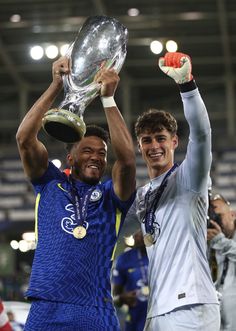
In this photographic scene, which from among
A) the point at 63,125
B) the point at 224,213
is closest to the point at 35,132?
the point at 63,125

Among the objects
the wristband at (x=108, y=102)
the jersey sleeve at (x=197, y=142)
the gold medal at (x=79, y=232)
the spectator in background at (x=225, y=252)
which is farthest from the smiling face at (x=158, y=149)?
the spectator in background at (x=225, y=252)

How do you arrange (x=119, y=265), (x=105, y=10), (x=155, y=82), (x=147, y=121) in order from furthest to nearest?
1. (x=155, y=82)
2. (x=105, y=10)
3. (x=119, y=265)
4. (x=147, y=121)

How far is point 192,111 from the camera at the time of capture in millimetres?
3844

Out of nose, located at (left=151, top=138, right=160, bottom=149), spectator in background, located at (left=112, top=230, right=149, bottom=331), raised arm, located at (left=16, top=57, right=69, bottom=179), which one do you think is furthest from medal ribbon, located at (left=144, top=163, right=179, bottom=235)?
spectator in background, located at (left=112, top=230, right=149, bottom=331)

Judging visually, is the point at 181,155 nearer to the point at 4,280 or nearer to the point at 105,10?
the point at 105,10

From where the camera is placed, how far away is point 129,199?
153 inches

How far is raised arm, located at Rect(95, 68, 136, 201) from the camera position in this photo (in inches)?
148

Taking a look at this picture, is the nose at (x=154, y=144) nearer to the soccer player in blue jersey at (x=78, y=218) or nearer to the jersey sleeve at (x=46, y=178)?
the soccer player in blue jersey at (x=78, y=218)

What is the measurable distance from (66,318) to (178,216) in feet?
2.73

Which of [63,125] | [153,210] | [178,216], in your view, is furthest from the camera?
[153,210]

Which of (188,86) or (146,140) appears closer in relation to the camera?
(188,86)

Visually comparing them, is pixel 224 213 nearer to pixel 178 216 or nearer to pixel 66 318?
pixel 178 216

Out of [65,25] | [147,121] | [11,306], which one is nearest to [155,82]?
[65,25]

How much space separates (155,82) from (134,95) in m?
0.76
